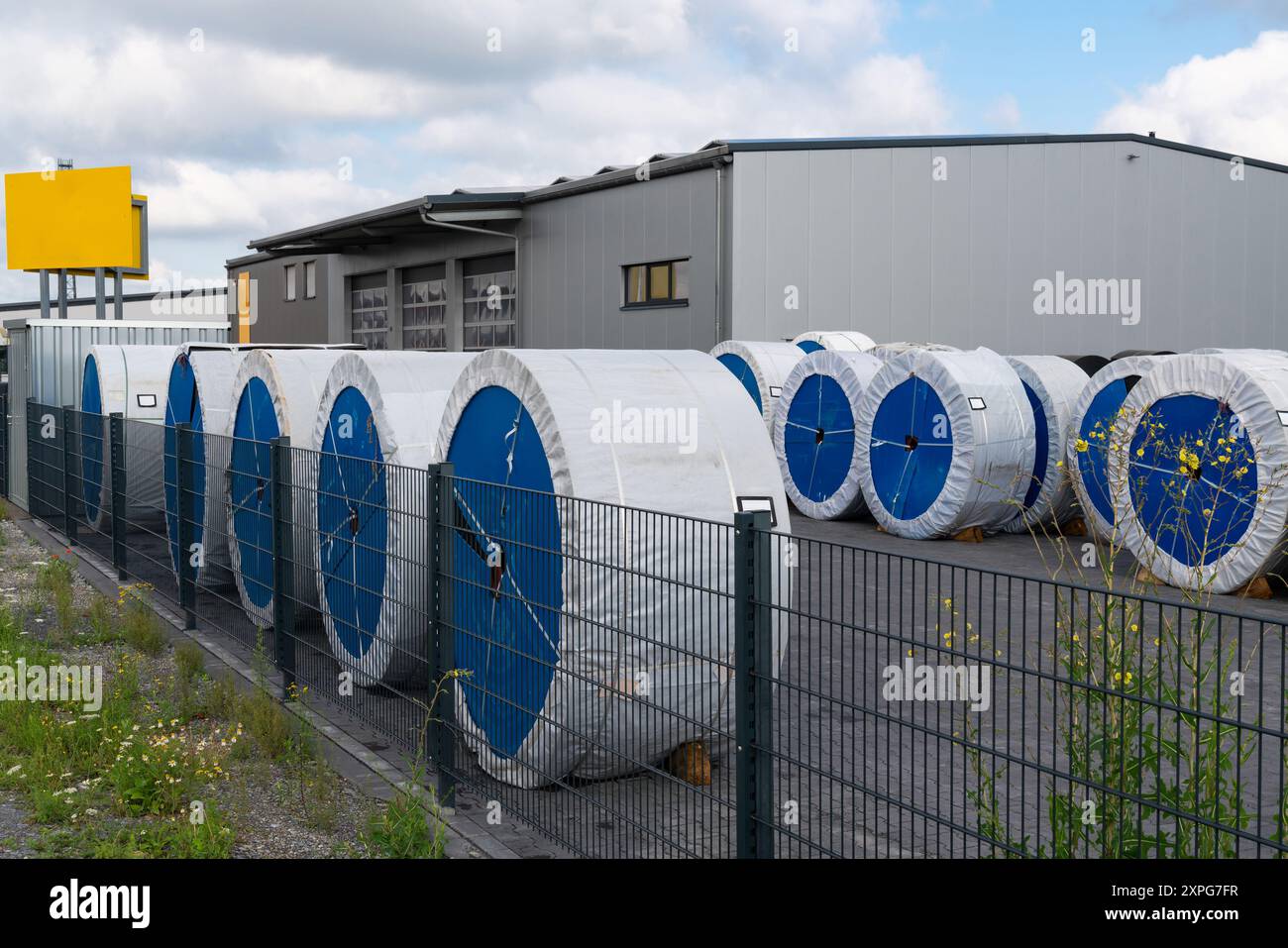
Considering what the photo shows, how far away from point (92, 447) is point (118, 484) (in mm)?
1508

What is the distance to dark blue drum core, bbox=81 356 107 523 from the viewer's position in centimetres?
1382

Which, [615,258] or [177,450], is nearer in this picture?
[177,450]

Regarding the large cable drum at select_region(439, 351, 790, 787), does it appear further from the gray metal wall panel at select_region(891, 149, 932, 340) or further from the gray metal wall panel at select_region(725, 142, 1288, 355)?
the gray metal wall panel at select_region(891, 149, 932, 340)

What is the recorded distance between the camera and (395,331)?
36.3 m

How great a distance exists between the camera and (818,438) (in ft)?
60.6

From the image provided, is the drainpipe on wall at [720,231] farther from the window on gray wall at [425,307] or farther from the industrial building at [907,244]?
the window on gray wall at [425,307]

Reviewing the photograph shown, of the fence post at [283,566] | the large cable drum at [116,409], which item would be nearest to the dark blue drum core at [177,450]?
the large cable drum at [116,409]

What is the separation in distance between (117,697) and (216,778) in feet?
5.31

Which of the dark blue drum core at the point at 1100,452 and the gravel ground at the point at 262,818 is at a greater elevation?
the dark blue drum core at the point at 1100,452

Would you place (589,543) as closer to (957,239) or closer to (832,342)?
(832,342)

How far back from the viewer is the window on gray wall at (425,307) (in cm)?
3362

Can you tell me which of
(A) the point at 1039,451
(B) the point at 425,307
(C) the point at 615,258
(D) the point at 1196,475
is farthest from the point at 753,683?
(B) the point at 425,307

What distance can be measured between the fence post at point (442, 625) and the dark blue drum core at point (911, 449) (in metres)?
10.9
